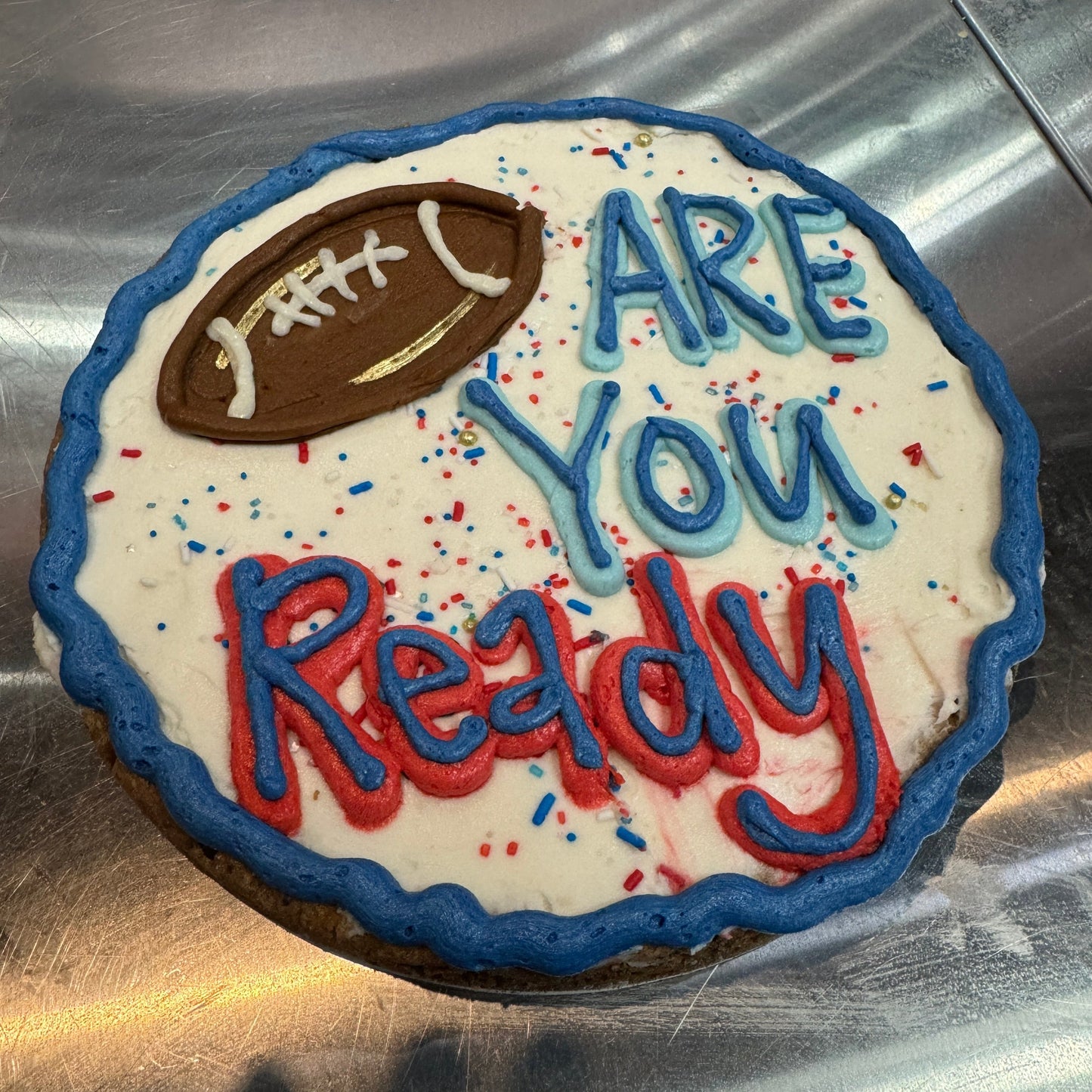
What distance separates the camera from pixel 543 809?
285cm

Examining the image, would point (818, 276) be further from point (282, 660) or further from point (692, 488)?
point (282, 660)

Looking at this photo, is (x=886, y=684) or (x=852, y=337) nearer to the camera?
(x=886, y=684)

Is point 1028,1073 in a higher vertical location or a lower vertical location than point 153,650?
lower

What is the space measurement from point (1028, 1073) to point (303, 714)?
257 cm

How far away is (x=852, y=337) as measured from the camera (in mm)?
3631

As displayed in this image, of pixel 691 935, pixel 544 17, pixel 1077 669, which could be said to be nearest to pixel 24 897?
pixel 691 935

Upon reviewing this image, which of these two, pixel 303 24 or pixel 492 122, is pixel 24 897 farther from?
pixel 303 24

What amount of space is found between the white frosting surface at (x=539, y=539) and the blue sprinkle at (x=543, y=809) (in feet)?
0.08

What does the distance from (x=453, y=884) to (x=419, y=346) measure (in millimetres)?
1732

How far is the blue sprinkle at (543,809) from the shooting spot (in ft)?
9.31

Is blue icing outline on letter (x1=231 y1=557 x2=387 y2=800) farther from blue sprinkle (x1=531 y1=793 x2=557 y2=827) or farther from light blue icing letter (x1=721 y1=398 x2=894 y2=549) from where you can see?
light blue icing letter (x1=721 y1=398 x2=894 y2=549)

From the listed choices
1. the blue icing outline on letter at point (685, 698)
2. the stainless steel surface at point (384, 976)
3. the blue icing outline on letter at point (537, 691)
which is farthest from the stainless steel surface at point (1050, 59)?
the blue icing outline on letter at point (537, 691)

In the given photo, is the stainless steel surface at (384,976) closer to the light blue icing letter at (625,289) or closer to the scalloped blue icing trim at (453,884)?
the scalloped blue icing trim at (453,884)

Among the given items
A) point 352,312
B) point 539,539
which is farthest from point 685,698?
point 352,312
